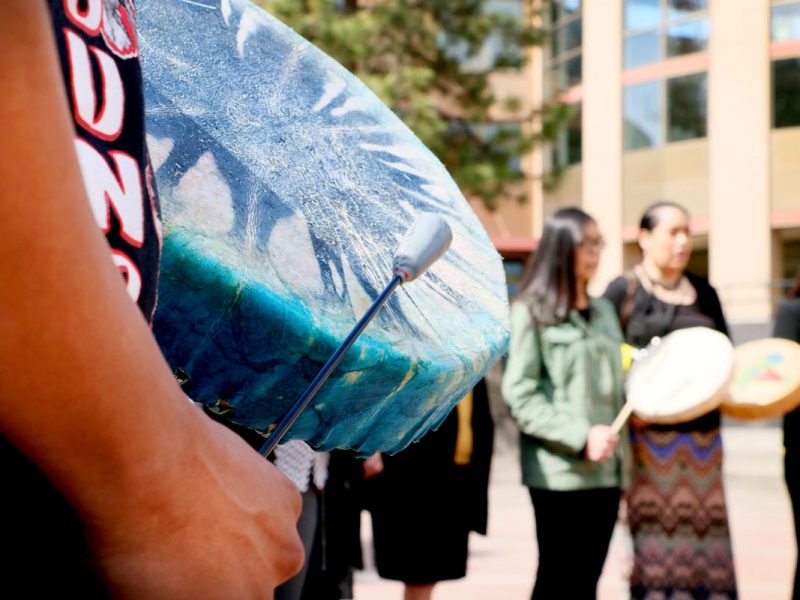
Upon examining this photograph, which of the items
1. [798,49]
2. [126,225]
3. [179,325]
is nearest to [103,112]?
[126,225]

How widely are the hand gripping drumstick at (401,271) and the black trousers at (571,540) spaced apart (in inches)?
135

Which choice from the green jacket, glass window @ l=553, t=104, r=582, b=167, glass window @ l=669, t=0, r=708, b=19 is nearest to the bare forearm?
the green jacket

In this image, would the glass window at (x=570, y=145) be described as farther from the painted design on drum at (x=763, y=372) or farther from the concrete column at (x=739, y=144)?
the painted design on drum at (x=763, y=372)

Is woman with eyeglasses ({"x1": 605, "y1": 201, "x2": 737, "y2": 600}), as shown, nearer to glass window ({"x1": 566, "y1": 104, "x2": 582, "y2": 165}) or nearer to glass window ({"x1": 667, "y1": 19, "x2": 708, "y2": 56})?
glass window ({"x1": 667, "y1": 19, "x2": 708, "y2": 56})

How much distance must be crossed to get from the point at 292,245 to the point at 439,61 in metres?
16.4

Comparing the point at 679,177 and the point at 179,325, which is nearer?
the point at 179,325

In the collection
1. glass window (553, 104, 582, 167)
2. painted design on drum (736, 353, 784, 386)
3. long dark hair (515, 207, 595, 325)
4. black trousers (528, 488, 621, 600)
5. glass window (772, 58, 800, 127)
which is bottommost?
black trousers (528, 488, 621, 600)

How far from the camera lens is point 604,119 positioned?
24.5 m

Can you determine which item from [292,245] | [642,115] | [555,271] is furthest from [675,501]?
[642,115]

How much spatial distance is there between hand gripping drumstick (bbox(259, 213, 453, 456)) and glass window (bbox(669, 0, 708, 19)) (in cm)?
2295

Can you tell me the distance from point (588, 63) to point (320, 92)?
78.3 feet

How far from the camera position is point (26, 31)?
68 centimetres

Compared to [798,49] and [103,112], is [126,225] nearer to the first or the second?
[103,112]

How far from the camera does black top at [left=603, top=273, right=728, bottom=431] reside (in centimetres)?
495
